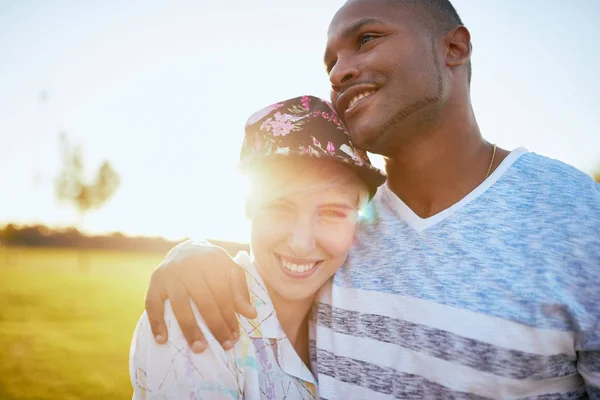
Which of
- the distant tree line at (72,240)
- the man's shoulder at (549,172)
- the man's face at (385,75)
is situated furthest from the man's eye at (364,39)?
the distant tree line at (72,240)

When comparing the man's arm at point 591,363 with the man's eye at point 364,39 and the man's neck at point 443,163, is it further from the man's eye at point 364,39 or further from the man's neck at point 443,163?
the man's eye at point 364,39

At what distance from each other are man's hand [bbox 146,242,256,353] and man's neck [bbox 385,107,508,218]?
115 centimetres

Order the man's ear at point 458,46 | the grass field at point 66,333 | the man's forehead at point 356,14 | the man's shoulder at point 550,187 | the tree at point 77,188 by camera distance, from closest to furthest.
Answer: the man's shoulder at point 550,187, the man's forehead at point 356,14, the man's ear at point 458,46, the grass field at point 66,333, the tree at point 77,188

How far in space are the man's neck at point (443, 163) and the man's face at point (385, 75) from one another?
13cm

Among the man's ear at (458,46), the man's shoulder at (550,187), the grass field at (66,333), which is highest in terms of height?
the man's ear at (458,46)

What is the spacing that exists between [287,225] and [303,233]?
10 centimetres

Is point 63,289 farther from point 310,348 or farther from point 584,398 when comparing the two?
point 584,398

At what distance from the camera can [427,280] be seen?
2.01 m

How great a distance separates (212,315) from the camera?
188 cm

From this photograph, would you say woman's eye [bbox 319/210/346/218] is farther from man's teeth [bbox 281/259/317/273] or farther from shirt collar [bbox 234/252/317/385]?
shirt collar [bbox 234/252/317/385]

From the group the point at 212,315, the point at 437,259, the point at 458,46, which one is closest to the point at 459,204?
the point at 437,259

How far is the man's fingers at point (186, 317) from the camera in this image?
5.95ft

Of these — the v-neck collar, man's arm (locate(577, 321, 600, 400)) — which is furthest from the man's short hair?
man's arm (locate(577, 321, 600, 400))

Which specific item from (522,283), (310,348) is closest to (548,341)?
(522,283)
